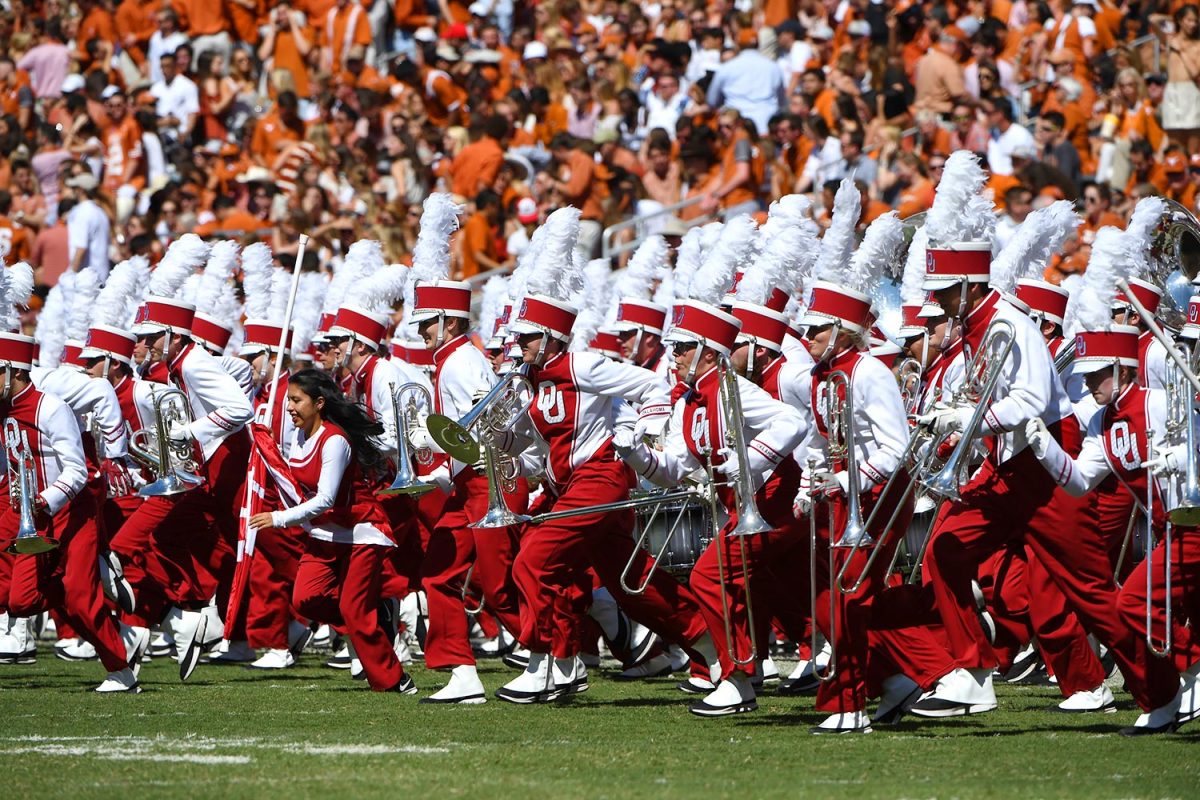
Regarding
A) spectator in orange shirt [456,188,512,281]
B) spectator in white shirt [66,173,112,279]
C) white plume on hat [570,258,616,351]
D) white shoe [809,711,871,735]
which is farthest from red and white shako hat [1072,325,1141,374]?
spectator in white shirt [66,173,112,279]

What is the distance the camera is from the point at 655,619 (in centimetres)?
1045

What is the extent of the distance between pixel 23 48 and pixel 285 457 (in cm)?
1656

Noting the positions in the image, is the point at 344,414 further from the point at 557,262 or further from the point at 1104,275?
the point at 1104,275

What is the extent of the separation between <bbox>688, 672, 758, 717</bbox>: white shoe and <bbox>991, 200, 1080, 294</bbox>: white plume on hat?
7.69 ft

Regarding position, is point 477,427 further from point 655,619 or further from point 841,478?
point 841,478

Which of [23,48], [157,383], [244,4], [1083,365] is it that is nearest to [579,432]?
[1083,365]

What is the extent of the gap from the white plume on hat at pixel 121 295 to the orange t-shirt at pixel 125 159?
863 cm

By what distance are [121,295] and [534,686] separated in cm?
478

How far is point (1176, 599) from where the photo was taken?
8.75 m

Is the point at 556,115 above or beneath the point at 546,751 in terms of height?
above

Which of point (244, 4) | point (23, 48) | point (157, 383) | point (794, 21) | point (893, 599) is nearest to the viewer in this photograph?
point (893, 599)

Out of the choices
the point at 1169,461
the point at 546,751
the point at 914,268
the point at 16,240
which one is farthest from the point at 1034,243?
the point at 16,240

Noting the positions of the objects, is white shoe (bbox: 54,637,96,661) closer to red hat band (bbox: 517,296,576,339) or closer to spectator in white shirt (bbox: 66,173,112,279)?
red hat band (bbox: 517,296,576,339)

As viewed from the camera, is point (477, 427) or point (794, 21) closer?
point (477, 427)
